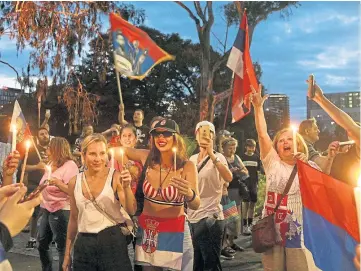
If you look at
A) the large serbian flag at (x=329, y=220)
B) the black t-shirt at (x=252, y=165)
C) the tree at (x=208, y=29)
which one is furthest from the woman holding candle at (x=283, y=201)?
the tree at (x=208, y=29)

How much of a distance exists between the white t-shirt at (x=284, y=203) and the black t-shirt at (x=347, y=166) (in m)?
0.54

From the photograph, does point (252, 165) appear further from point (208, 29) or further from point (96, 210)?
point (208, 29)

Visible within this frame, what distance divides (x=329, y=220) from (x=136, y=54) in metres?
4.61

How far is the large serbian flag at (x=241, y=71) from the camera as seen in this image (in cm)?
566

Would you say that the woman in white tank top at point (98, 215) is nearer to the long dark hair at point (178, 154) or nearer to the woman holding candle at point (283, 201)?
the long dark hair at point (178, 154)

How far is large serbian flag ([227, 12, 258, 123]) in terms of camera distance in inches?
223

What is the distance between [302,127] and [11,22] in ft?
21.3

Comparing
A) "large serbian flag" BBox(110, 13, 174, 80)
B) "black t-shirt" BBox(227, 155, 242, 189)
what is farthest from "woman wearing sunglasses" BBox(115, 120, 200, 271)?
"black t-shirt" BBox(227, 155, 242, 189)

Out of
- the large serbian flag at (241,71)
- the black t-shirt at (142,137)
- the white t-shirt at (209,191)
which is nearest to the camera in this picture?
the white t-shirt at (209,191)

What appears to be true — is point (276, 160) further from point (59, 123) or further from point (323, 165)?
point (59, 123)

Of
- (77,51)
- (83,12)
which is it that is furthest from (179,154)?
(77,51)

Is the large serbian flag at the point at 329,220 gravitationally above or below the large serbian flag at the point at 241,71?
below

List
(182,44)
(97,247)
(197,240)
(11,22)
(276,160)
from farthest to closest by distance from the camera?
1. (182,44)
2. (11,22)
3. (197,240)
4. (276,160)
5. (97,247)

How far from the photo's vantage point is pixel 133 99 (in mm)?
33250
